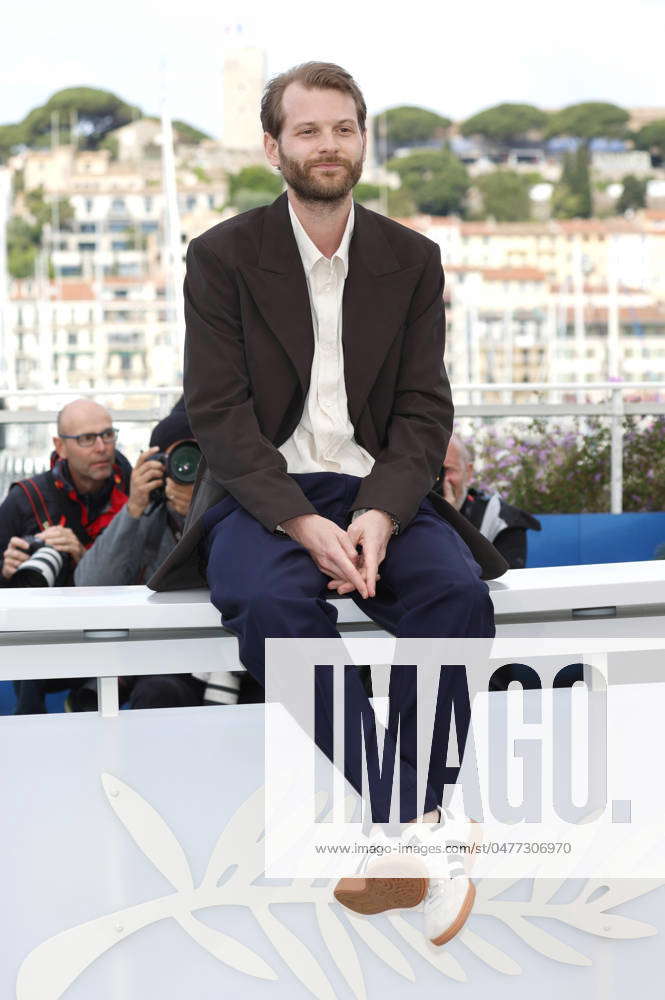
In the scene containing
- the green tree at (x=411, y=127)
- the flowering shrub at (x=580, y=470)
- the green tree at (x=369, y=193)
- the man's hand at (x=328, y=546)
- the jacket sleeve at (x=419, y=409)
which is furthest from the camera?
the green tree at (x=411, y=127)

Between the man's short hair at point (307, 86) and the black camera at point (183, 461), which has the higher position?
the man's short hair at point (307, 86)

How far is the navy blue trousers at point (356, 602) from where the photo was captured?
6.55ft

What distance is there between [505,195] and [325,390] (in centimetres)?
11059

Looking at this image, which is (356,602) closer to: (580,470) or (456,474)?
(456,474)

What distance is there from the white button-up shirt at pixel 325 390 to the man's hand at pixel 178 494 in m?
0.83

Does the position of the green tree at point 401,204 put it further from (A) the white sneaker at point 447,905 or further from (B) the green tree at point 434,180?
(A) the white sneaker at point 447,905

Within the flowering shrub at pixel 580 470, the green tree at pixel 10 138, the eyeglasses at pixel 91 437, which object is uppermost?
the green tree at pixel 10 138

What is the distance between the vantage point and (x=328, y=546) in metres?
2.13

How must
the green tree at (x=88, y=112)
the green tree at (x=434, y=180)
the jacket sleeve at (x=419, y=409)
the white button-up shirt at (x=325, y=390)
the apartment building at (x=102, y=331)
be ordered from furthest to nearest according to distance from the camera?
1. the green tree at (x=88, y=112)
2. the green tree at (x=434, y=180)
3. the apartment building at (x=102, y=331)
4. the white button-up shirt at (x=325, y=390)
5. the jacket sleeve at (x=419, y=409)

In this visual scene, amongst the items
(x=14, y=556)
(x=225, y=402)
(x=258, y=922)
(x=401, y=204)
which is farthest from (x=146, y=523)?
(x=401, y=204)

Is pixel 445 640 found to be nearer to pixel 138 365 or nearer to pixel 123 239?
pixel 138 365

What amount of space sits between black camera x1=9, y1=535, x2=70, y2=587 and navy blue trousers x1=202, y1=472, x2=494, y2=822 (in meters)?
1.09

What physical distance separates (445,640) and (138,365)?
279 ft
